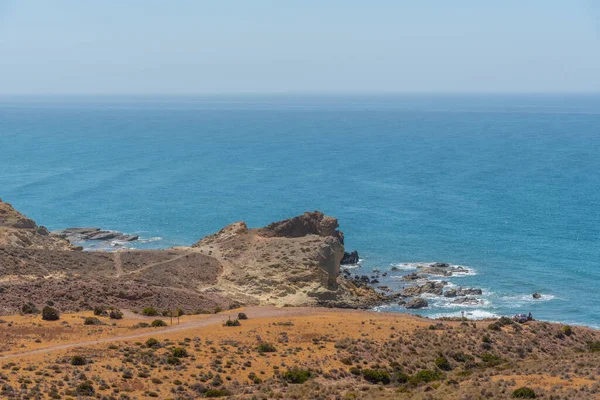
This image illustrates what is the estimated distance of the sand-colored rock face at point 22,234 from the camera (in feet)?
250

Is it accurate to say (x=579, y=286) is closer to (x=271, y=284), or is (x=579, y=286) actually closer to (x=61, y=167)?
(x=271, y=284)

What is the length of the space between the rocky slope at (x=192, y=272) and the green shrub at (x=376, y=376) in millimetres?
20864

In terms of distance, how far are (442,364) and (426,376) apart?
2694 mm

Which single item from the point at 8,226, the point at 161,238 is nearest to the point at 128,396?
the point at 8,226

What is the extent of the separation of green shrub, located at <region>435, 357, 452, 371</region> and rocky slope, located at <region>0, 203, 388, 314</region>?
2106cm

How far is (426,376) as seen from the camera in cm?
4125

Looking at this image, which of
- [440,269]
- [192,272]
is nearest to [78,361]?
[192,272]

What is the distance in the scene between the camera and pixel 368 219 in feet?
370

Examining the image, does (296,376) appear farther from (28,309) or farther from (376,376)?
(28,309)

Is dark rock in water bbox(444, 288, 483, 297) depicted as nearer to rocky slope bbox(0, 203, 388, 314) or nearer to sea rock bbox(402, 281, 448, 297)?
sea rock bbox(402, 281, 448, 297)

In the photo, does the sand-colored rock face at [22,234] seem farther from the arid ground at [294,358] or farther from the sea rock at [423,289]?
the sea rock at [423,289]

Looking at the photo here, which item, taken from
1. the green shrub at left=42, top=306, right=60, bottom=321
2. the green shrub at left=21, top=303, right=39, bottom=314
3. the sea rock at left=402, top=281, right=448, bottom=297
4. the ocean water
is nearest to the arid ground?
the green shrub at left=42, top=306, right=60, bottom=321

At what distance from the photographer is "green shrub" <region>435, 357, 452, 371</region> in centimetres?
4347

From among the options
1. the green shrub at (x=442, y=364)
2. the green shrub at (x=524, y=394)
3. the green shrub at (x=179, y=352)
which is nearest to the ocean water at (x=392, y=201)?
the green shrub at (x=442, y=364)
